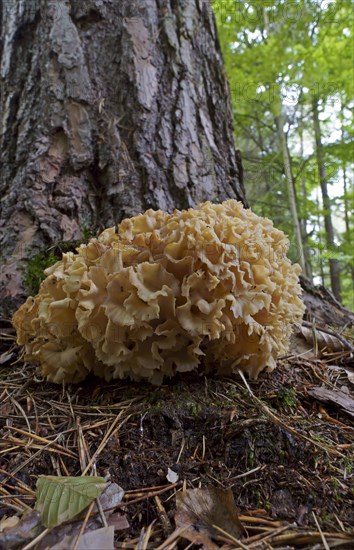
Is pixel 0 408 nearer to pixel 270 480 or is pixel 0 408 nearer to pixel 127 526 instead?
pixel 127 526

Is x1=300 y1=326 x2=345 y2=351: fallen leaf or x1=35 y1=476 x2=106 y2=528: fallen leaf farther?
x1=300 y1=326 x2=345 y2=351: fallen leaf

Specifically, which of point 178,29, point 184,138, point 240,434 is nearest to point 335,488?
point 240,434

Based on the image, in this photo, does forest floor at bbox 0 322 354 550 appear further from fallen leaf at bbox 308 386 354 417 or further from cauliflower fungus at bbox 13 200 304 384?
cauliflower fungus at bbox 13 200 304 384

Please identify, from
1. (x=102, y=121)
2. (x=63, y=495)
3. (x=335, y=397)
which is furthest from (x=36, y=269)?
(x=335, y=397)

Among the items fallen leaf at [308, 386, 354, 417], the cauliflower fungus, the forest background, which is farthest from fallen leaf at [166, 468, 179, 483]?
the forest background

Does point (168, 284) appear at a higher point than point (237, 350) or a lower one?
higher

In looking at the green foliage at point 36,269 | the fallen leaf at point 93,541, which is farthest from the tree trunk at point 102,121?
the fallen leaf at point 93,541

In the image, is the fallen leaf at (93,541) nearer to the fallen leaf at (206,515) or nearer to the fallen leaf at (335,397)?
the fallen leaf at (206,515)
